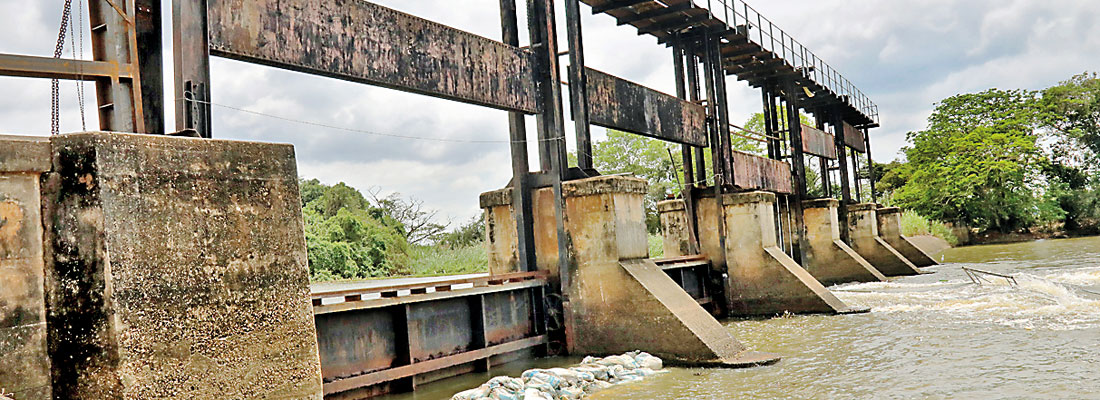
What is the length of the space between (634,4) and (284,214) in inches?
414

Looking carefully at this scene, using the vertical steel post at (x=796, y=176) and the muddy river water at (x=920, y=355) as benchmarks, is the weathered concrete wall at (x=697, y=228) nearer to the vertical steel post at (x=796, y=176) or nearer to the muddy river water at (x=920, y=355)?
the muddy river water at (x=920, y=355)

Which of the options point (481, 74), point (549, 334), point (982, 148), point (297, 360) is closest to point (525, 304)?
point (549, 334)

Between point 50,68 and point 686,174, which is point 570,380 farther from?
point 686,174

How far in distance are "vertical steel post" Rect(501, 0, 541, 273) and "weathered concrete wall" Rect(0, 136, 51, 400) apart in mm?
7421

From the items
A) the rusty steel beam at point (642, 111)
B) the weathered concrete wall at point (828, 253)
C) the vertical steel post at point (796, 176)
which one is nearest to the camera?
the rusty steel beam at point (642, 111)

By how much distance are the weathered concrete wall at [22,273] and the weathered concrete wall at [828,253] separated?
2085 cm

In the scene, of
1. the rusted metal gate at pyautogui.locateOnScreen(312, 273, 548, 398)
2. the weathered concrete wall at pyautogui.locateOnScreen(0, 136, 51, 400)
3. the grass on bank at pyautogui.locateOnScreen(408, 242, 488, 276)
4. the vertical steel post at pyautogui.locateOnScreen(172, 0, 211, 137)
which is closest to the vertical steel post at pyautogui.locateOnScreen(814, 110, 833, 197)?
the grass on bank at pyautogui.locateOnScreen(408, 242, 488, 276)

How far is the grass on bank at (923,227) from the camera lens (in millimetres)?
41469

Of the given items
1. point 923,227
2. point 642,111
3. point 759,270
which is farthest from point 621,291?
point 923,227

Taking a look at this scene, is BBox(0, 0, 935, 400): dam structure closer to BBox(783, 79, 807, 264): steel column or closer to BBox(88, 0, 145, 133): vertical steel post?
BBox(88, 0, 145, 133): vertical steel post

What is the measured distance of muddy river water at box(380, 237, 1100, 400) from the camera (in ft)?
26.6

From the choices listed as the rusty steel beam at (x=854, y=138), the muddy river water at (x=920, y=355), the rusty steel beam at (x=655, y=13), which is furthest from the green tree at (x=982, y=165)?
the rusty steel beam at (x=655, y=13)

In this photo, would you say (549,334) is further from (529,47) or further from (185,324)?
(185,324)

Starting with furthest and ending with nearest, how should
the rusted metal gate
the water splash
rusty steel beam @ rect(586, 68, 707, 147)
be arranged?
rusty steel beam @ rect(586, 68, 707, 147) < the water splash < the rusted metal gate
